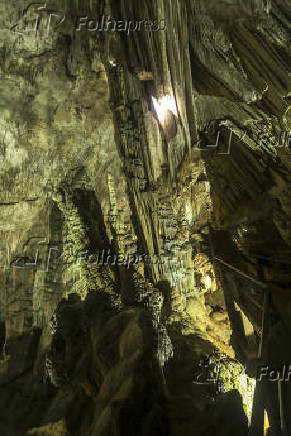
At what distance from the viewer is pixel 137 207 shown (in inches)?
336

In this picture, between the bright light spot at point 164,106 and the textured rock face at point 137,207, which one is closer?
the textured rock face at point 137,207

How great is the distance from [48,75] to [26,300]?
6.39 metres

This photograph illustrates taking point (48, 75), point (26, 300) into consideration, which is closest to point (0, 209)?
point (26, 300)

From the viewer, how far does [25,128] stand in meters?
10.1

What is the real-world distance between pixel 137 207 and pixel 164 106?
8.31 feet

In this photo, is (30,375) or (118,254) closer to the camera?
(118,254)

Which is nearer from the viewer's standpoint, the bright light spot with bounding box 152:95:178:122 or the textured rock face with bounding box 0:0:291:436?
the textured rock face with bounding box 0:0:291:436

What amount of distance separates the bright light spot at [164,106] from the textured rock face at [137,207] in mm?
66

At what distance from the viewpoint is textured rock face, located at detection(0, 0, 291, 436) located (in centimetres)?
386

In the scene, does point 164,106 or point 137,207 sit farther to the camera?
point 137,207

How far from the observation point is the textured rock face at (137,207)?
3.86 meters

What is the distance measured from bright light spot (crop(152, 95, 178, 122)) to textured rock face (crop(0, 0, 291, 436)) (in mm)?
66

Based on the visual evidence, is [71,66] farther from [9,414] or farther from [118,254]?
[9,414]

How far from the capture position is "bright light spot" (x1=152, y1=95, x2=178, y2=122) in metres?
6.37
